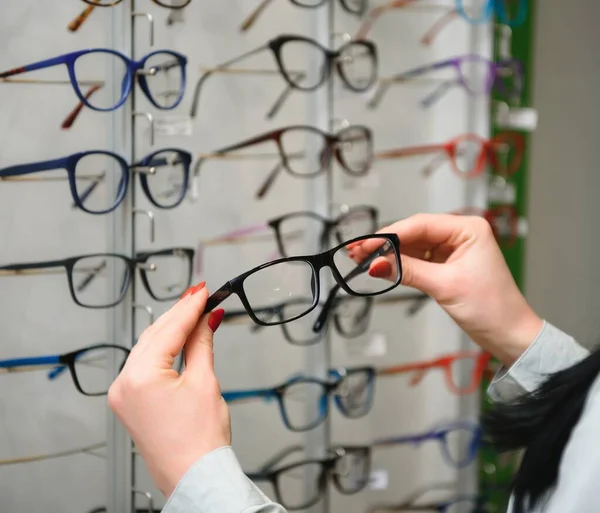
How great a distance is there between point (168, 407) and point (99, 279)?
533 mm

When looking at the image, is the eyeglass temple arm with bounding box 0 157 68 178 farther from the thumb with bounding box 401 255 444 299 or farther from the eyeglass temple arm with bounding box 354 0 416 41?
the eyeglass temple arm with bounding box 354 0 416 41

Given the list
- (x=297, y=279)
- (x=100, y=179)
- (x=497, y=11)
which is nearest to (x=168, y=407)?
(x=297, y=279)

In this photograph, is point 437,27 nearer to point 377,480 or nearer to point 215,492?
point 377,480

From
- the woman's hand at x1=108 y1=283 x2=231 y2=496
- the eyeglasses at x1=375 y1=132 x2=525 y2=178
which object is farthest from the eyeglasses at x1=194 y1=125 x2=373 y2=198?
the woman's hand at x1=108 y1=283 x2=231 y2=496

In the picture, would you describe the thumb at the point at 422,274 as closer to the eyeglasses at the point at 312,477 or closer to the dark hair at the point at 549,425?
the dark hair at the point at 549,425

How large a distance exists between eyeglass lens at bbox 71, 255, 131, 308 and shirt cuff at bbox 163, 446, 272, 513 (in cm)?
53

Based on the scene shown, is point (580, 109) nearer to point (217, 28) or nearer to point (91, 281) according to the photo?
point (217, 28)

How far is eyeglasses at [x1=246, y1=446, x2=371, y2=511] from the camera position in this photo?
1.43 metres

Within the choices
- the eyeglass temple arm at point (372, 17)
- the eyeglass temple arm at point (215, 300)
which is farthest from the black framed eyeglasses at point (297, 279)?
the eyeglass temple arm at point (372, 17)

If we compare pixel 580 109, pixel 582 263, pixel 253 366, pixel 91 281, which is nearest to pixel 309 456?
pixel 253 366

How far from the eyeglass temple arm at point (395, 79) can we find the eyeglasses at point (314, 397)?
60 centimetres

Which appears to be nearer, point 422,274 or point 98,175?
point 422,274

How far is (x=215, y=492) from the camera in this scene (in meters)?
0.61

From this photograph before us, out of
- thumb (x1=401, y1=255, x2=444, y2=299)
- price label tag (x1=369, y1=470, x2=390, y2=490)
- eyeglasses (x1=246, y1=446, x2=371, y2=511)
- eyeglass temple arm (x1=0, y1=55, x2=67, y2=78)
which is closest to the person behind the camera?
thumb (x1=401, y1=255, x2=444, y2=299)
